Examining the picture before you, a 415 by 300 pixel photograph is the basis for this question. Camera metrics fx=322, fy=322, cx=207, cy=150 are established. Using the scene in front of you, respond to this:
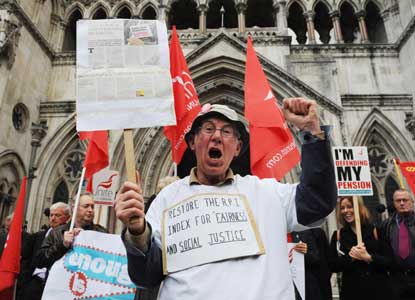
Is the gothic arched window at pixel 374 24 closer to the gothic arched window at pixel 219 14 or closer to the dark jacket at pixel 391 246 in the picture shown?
the gothic arched window at pixel 219 14

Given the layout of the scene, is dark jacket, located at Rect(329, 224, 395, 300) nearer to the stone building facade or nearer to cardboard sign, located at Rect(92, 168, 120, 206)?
cardboard sign, located at Rect(92, 168, 120, 206)

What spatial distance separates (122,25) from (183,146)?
3.54 m

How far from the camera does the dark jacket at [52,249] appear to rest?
3.77m

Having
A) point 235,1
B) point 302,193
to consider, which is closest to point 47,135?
point 235,1

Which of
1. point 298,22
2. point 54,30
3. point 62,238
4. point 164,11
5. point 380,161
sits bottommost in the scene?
point 62,238

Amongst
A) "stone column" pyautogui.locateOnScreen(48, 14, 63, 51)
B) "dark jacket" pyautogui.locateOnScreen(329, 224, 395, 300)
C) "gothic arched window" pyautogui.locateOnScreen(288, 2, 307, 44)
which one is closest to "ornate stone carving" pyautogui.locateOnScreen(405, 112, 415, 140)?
"gothic arched window" pyautogui.locateOnScreen(288, 2, 307, 44)

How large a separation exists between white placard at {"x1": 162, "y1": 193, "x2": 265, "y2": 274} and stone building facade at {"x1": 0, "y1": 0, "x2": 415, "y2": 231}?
935 centimetres

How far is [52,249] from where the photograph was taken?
3.81 m

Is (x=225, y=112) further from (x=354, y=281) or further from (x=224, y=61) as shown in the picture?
(x=224, y=61)

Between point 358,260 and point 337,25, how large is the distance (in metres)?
14.0

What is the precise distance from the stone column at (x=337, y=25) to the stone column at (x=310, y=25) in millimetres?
1016

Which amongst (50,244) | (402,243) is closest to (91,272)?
(50,244)

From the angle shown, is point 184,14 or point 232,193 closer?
point 232,193

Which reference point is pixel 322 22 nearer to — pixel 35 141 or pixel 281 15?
pixel 281 15
